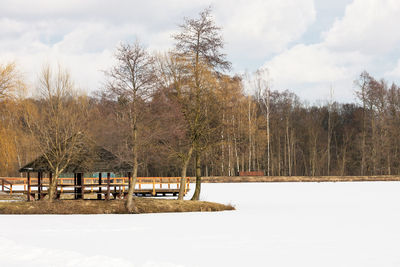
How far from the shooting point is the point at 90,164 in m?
30.1

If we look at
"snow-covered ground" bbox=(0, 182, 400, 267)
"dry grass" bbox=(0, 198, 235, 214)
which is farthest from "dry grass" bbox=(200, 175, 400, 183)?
"snow-covered ground" bbox=(0, 182, 400, 267)

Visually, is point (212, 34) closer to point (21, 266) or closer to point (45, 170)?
point (45, 170)

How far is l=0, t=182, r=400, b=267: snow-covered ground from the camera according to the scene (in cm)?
1359

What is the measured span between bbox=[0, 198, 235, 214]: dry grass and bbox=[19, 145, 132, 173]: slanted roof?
1983 mm

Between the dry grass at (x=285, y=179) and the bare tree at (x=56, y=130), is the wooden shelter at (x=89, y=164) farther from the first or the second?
the dry grass at (x=285, y=179)

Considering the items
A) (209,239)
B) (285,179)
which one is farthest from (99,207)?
(285,179)

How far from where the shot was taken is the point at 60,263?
12.8 meters

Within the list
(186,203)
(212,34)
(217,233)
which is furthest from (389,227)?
(212,34)

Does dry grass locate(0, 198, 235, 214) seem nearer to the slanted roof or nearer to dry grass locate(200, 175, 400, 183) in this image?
the slanted roof

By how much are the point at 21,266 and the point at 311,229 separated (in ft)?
39.2

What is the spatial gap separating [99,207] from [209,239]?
40.5ft

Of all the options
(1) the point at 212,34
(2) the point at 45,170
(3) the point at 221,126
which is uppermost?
(1) the point at 212,34

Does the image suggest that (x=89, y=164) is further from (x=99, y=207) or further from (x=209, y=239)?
(x=209, y=239)

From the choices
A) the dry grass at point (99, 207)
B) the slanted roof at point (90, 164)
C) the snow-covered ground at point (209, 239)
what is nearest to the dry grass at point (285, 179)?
the slanted roof at point (90, 164)
